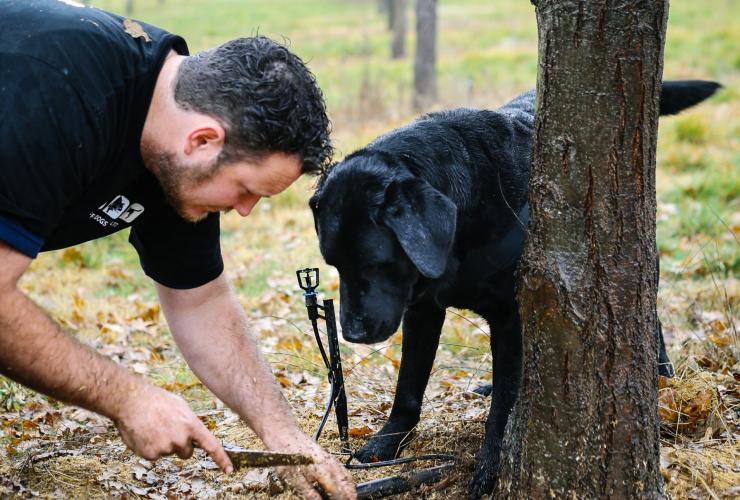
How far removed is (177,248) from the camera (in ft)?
9.64

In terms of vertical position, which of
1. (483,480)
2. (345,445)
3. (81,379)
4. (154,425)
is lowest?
(345,445)

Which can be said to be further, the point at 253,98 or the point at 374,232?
the point at 374,232

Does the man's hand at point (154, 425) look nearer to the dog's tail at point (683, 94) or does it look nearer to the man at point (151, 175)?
the man at point (151, 175)

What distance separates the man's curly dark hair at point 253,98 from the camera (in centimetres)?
250

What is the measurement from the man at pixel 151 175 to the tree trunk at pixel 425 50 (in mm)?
10765

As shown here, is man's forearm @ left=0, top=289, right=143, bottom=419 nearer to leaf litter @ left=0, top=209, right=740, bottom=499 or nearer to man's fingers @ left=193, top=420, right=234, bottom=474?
man's fingers @ left=193, top=420, right=234, bottom=474

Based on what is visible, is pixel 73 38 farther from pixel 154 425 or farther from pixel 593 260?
pixel 593 260

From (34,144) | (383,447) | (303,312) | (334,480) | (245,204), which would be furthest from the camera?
(303,312)

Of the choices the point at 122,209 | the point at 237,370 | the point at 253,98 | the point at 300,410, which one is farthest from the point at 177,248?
the point at 300,410

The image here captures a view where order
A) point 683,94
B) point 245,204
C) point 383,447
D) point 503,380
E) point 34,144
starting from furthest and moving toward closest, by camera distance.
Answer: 1. point 683,94
2. point 383,447
3. point 503,380
4. point 245,204
5. point 34,144

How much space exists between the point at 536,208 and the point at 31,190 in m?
1.49

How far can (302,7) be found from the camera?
4128 cm

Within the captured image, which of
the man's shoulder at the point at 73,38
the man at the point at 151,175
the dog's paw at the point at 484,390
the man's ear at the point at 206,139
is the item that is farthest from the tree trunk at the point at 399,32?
the man's ear at the point at 206,139

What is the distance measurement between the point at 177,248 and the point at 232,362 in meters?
0.47
